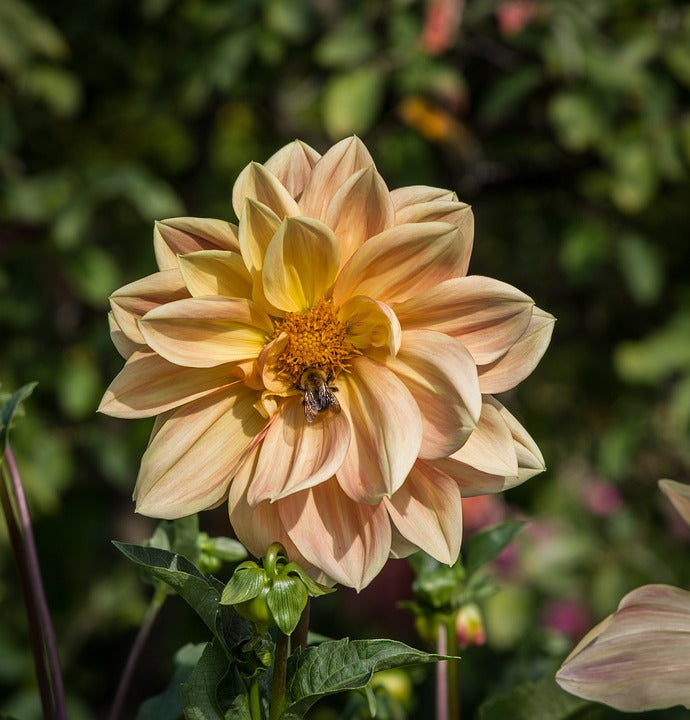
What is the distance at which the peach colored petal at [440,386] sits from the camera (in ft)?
1.37

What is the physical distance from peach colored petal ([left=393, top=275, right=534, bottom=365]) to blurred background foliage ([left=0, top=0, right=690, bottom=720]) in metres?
1.14

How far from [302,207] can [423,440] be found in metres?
0.13

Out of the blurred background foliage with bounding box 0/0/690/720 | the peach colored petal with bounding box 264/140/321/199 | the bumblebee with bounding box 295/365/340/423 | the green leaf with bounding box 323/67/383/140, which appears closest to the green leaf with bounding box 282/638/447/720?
the bumblebee with bounding box 295/365/340/423

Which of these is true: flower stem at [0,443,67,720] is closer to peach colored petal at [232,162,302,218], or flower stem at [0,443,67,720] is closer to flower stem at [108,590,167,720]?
flower stem at [108,590,167,720]

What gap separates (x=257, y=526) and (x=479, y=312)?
0.14m

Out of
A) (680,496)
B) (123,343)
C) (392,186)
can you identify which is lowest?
(392,186)

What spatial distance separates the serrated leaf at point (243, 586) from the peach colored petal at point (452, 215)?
18 centimetres

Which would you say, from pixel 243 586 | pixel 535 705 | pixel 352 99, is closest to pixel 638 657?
pixel 535 705

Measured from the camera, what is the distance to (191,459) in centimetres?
44

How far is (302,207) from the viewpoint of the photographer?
477mm

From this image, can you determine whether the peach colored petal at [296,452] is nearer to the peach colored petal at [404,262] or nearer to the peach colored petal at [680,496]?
the peach colored petal at [404,262]

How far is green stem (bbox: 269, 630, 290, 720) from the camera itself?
396mm

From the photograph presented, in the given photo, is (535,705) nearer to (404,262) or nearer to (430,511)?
(430,511)

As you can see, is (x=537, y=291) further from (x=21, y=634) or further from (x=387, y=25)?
(x=21, y=634)
